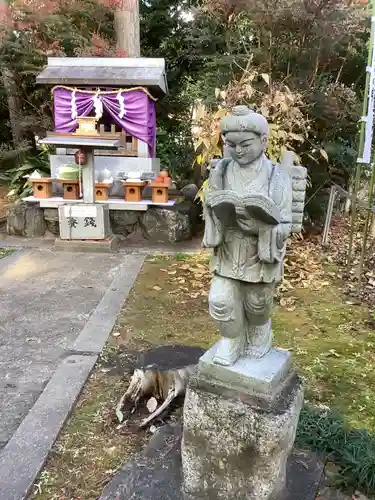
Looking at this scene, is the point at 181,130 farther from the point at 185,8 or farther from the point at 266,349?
the point at 266,349

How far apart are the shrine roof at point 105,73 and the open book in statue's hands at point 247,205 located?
683 cm

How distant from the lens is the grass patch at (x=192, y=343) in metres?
2.62

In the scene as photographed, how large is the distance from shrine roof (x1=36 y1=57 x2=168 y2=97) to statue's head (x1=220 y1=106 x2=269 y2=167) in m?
6.72

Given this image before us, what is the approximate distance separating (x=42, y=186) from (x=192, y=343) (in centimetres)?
502

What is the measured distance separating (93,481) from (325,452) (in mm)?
1328

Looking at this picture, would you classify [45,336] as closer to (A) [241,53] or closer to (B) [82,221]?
(B) [82,221]

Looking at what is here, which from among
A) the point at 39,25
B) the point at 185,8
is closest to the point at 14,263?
the point at 39,25

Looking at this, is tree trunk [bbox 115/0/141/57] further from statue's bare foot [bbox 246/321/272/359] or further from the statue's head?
statue's bare foot [bbox 246/321/272/359]

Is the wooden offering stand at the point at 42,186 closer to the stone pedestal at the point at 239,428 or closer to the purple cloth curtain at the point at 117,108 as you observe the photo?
the purple cloth curtain at the point at 117,108

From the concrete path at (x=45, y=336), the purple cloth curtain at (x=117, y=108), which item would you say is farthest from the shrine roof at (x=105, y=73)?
the concrete path at (x=45, y=336)

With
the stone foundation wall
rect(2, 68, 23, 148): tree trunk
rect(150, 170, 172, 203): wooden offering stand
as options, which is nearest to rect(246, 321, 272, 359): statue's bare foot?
the stone foundation wall

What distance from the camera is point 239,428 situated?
6.44 feet

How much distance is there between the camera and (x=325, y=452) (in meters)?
2.55

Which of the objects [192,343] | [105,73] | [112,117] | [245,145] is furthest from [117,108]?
[245,145]
